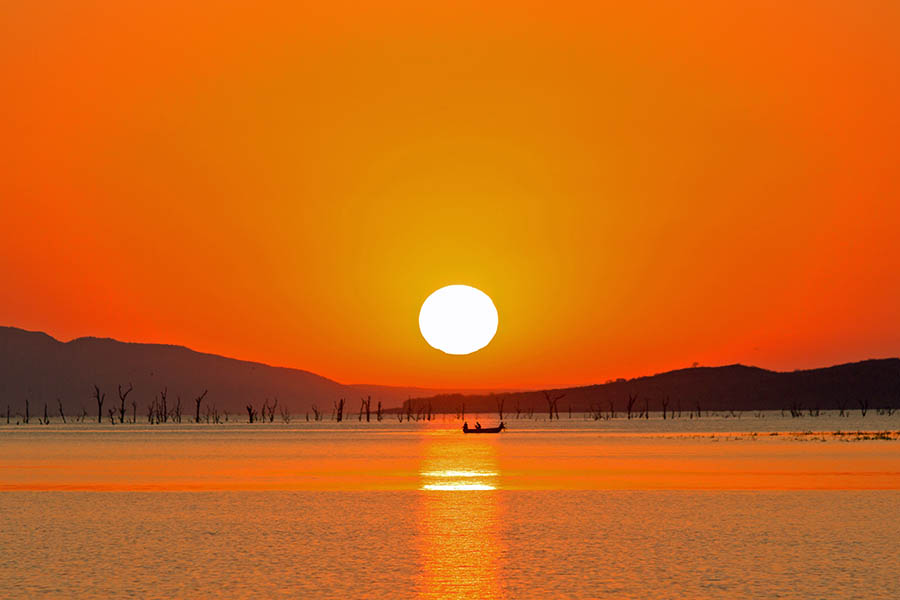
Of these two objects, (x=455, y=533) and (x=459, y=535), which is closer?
(x=459, y=535)

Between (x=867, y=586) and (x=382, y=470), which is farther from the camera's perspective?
(x=382, y=470)

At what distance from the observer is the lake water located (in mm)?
18859

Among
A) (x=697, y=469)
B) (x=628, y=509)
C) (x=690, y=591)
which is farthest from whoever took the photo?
(x=697, y=469)

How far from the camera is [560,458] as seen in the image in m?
61.8

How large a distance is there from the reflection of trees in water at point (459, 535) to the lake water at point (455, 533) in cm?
7

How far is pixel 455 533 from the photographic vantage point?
2550 centimetres

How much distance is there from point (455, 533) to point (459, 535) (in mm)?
432

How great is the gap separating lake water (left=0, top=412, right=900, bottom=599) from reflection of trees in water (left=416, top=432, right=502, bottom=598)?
7 centimetres

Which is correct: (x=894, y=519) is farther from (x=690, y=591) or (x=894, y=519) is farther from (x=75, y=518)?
(x=75, y=518)

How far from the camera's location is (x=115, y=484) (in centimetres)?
4212

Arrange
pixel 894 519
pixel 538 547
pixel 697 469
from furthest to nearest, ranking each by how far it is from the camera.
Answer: pixel 697 469 → pixel 894 519 → pixel 538 547

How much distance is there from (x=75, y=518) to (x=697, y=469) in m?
28.5

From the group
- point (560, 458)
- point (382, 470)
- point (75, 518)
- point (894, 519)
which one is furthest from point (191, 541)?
point (560, 458)

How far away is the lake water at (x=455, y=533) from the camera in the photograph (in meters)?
18.9
